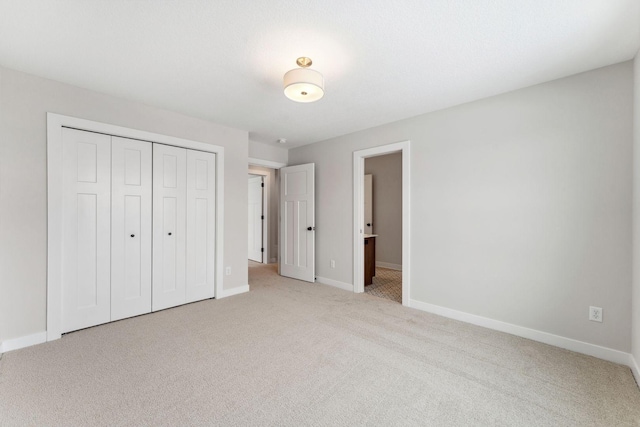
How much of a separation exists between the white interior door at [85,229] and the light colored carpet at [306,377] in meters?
0.26

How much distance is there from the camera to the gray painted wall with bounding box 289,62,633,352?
7.46ft

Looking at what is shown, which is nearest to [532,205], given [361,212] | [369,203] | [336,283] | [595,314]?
[595,314]

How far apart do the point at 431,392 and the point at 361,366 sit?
52 cm

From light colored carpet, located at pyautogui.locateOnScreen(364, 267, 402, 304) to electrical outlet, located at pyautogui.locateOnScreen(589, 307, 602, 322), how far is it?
1862mm

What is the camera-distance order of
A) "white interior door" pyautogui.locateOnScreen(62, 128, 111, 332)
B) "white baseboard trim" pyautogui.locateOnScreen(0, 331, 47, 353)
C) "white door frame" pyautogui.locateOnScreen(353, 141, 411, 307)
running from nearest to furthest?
"white baseboard trim" pyautogui.locateOnScreen(0, 331, 47, 353) → "white interior door" pyautogui.locateOnScreen(62, 128, 111, 332) → "white door frame" pyautogui.locateOnScreen(353, 141, 411, 307)

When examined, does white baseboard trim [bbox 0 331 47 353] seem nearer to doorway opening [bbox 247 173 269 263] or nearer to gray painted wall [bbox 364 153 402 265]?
doorway opening [bbox 247 173 269 263]

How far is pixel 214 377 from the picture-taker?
2.02 m

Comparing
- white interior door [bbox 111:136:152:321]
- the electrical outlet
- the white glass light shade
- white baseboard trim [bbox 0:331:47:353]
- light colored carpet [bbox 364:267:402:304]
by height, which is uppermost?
the white glass light shade

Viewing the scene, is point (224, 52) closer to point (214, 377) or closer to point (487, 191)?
point (214, 377)

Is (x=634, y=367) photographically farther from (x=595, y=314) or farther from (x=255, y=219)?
(x=255, y=219)

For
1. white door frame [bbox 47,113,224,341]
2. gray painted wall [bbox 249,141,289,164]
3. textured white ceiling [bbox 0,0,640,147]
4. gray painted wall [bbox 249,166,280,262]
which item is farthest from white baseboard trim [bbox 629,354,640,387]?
gray painted wall [bbox 249,166,280,262]

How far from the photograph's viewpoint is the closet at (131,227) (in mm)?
2771

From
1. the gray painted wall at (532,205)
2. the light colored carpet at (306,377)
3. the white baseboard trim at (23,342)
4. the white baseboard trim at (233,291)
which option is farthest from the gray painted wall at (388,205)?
the white baseboard trim at (23,342)

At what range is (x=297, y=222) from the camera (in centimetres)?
495
